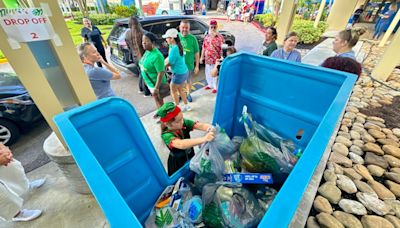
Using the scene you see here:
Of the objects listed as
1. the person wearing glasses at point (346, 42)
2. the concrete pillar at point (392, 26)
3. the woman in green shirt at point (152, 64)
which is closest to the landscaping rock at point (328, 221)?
the person wearing glasses at point (346, 42)

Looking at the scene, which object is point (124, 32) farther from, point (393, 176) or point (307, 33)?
point (307, 33)

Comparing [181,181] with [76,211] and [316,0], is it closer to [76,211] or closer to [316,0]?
[76,211]

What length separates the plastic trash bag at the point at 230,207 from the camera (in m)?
1.02

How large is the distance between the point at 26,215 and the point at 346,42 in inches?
170

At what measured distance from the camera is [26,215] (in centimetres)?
200

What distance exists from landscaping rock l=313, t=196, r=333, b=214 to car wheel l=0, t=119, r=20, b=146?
173 inches

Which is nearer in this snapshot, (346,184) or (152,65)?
(346,184)

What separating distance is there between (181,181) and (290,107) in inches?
44.5

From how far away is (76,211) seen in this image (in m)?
2.08

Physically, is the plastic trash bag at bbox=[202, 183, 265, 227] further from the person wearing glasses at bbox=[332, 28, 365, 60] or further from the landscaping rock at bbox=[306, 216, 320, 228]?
the person wearing glasses at bbox=[332, 28, 365, 60]

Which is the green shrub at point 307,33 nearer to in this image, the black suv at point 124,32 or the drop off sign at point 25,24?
the black suv at point 124,32

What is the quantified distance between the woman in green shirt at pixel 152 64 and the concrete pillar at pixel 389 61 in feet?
17.2

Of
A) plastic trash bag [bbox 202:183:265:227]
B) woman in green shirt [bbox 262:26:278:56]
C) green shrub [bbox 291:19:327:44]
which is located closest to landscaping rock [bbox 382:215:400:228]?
plastic trash bag [bbox 202:183:265:227]

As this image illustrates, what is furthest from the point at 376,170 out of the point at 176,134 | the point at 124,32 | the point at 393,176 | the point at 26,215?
the point at 124,32
